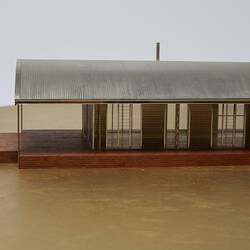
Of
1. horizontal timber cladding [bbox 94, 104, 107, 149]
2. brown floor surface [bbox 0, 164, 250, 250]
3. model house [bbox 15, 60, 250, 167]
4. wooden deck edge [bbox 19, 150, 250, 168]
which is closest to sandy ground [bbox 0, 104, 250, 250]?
brown floor surface [bbox 0, 164, 250, 250]

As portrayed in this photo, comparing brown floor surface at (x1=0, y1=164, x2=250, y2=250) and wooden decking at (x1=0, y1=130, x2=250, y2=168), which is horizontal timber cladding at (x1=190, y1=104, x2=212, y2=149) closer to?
wooden decking at (x1=0, y1=130, x2=250, y2=168)

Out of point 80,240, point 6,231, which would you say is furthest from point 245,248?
point 6,231

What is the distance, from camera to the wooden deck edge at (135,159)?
13320mm

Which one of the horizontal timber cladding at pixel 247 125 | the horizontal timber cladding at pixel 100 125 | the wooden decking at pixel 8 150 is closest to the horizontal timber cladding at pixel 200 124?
the horizontal timber cladding at pixel 247 125

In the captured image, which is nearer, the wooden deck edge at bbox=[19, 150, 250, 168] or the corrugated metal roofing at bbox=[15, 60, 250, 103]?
the wooden deck edge at bbox=[19, 150, 250, 168]

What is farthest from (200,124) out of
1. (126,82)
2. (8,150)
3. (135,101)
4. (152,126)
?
(8,150)

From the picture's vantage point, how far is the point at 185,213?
9609 millimetres

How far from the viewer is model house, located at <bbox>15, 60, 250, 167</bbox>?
44.5ft

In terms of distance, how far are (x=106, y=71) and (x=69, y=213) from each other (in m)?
6.41

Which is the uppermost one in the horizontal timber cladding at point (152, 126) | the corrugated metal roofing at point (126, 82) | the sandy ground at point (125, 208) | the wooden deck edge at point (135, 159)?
the corrugated metal roofing at point (126, 82)

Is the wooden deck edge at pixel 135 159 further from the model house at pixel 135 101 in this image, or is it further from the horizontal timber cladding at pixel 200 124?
the horizontal timber cladding at pixel 200 124

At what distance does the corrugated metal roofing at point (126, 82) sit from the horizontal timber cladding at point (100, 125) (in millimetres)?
612

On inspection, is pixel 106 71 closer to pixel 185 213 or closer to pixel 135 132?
pixel 135 132

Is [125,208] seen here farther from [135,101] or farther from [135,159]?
[135,101]
